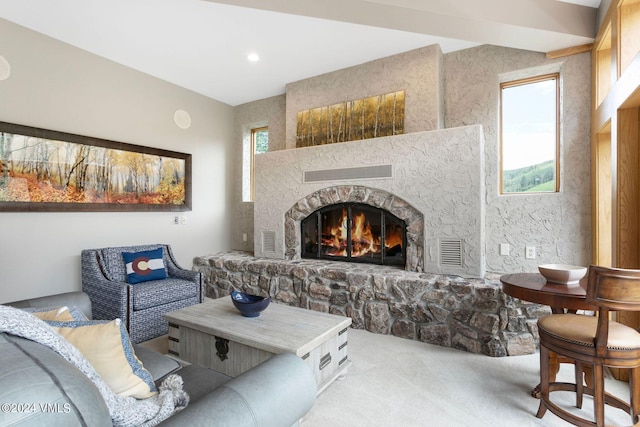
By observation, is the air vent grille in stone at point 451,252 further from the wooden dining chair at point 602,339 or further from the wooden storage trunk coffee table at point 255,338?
the wooden storage trunk coffee table at point 255,338

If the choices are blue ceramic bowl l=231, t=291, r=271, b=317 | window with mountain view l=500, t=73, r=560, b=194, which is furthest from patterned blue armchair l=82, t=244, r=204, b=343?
window with mountain view l=500, t=73, r=560, b=194

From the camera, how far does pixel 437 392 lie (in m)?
2.10

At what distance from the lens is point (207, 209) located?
4848mm

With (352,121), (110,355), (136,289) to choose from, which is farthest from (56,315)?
(352,121)

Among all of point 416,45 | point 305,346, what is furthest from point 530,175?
A: point 305,346

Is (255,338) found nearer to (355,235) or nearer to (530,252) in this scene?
(355,235)

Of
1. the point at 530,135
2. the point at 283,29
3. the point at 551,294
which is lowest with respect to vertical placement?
the point at 551,294

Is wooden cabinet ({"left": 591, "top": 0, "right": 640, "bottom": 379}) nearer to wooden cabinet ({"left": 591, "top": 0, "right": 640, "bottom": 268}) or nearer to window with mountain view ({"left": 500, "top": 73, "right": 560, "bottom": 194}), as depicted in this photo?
wooden cabinet ({"left": 591, "top": 0, "right": 640, "bottom": 268})

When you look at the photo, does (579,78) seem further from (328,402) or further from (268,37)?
(328,402)

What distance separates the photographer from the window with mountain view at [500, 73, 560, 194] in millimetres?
3160

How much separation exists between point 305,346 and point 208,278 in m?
2.95

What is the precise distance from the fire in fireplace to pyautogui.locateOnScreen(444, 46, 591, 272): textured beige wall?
96 cm

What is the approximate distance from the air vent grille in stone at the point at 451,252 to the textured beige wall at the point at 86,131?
340 cm

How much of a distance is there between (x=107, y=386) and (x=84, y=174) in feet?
10.6
